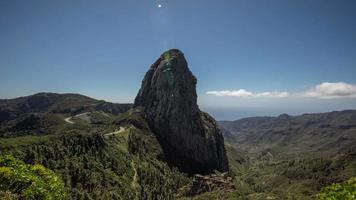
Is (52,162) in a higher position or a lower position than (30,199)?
lower

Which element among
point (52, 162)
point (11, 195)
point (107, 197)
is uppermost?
point (11, 195)

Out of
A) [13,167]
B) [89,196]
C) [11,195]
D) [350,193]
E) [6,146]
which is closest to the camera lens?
[350,193]

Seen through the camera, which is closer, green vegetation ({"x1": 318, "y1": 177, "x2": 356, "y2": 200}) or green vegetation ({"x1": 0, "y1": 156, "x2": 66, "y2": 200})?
green vegetation ({"x1": 318, "y1": 177, "x2": 356, "y2": 200})

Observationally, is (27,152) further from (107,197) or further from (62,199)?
(62,199)

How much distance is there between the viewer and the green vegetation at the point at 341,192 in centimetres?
2256

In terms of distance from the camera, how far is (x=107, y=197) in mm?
194875

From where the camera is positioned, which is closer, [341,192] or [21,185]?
[341,192]

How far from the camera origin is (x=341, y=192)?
23.4m

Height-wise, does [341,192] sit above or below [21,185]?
above

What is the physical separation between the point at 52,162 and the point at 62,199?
598ft

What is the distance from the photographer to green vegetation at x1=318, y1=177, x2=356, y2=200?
22.6m

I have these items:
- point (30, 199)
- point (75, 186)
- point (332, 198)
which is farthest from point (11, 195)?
point (75, 186)

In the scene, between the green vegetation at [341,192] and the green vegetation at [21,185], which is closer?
the green vegetation at [341,192]

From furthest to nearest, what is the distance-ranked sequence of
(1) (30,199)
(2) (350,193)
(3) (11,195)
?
(1) (30,199)
(3) (11,195)
(2) (350,193)
